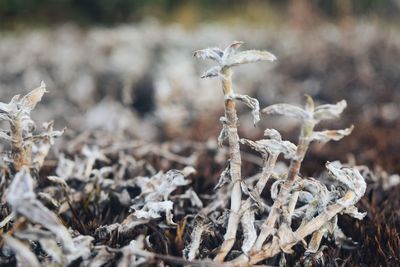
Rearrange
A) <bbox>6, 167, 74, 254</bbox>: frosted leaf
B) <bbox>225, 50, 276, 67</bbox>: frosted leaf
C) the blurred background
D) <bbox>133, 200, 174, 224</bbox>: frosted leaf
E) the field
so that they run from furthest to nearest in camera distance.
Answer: the blurred background → <bbox>133, 200, 174, 224</bbox>: frosted leaf → the field → <bbox>225, 50, 276, 67</bbox>: frosted leaf → <bbox>6, 167, 74, 254</bbox>: frosted leaf

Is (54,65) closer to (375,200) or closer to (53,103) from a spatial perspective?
(53,103)

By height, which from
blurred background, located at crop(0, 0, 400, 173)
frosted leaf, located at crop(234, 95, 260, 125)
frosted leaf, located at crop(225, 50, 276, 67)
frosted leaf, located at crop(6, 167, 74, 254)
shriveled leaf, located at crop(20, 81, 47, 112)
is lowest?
blurred background, located at crop(0, 0, 400, 173)

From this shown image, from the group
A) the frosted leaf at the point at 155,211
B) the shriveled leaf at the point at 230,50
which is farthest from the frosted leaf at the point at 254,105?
the frosted leaf at the point at 155,211

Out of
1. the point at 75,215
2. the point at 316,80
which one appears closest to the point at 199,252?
the point at 75,215

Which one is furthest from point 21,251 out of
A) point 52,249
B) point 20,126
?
point 20,126

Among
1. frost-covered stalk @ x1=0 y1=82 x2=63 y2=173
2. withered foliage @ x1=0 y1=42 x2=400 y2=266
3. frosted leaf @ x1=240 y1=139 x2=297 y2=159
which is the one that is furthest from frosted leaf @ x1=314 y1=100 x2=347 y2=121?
frost-covered stalk @ x1=0 y1=82 x2=63 y2=173

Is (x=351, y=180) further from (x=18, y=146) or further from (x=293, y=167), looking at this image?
(x=18, y=146)

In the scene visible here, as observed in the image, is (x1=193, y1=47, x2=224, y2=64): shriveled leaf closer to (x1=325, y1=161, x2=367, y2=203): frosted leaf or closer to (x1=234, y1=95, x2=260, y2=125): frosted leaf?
(x1=234, y1=95, x2=260, y2=125): frosted leaf
